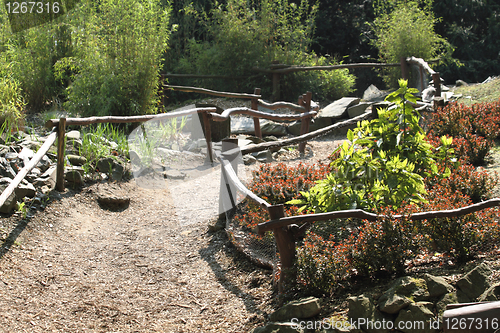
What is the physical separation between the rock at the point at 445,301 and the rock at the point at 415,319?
80mm

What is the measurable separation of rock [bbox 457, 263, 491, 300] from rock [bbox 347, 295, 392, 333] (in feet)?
1.45

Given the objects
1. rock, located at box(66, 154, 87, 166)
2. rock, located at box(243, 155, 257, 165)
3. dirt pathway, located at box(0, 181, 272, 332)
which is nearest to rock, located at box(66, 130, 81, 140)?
rock, located at box(66, 154, 87, 166)

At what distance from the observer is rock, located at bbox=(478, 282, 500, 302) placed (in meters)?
2.11

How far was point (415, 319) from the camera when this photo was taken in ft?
7.33

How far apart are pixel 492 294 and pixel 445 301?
251 millimetres

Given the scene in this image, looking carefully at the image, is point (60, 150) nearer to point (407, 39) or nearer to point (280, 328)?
point (280, 328)

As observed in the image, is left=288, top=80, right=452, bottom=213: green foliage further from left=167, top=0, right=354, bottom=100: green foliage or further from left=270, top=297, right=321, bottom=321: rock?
left=167, top=0, right=354, bottom=100: green foliage

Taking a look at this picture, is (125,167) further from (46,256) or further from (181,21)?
(181,21)

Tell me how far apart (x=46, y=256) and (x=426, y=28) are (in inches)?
442

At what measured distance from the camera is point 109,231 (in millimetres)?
4648

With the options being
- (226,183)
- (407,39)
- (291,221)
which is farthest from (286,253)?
(407,39)

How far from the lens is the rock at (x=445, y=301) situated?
89.7 inches

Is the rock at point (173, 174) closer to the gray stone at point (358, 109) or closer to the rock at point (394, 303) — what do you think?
the rock at point (394, 303)

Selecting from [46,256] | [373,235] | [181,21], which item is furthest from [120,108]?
[181,21]
